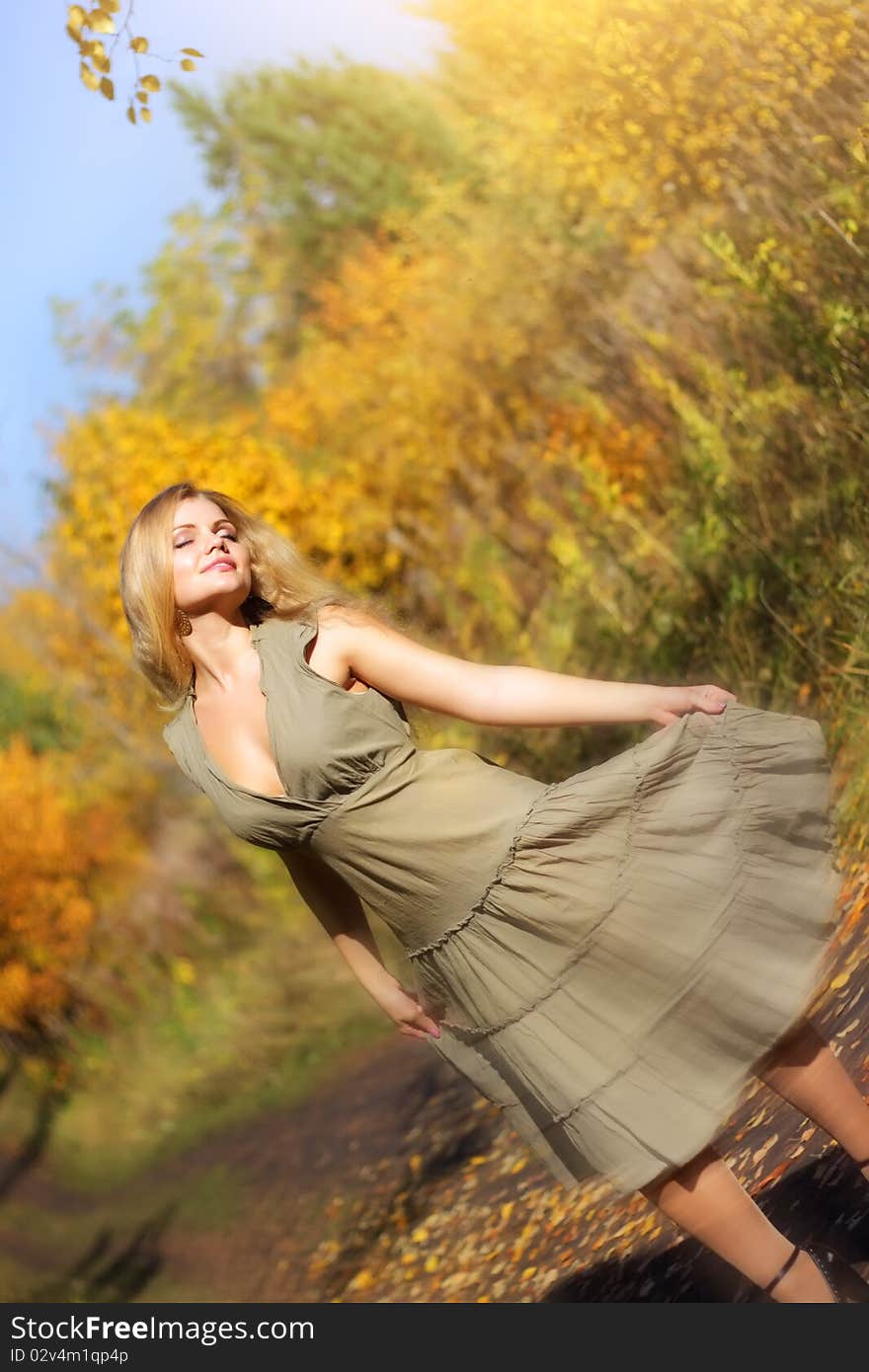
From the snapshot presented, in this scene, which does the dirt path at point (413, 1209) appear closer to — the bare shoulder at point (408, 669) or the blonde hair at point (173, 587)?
the bare shoulder at point (408, 669)

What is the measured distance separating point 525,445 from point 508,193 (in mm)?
1492

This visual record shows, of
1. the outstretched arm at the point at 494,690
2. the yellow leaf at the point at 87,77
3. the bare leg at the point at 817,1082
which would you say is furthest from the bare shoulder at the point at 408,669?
the yellow leaf at the point at 87,77

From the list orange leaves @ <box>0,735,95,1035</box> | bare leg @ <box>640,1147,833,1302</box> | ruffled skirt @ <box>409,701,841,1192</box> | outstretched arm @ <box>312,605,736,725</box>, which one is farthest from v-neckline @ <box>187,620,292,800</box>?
orange leaves @ <box>0,735,95,1035</box>

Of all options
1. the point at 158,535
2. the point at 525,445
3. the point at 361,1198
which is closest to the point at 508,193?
the point at 525,445

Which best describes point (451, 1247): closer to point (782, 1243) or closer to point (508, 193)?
point (782, 1243)

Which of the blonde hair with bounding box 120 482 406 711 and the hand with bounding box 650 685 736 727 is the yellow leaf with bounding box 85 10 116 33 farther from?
the hand with bounding box 650 685 736 727

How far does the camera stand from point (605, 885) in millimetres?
2150

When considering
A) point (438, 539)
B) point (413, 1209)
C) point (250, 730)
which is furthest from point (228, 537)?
point (438, 539)

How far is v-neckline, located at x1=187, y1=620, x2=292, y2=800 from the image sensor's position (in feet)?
7.23

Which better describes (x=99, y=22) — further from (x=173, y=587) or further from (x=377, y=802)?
(x=377, y=802)

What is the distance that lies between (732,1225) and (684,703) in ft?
2.68

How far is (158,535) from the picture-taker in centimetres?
234

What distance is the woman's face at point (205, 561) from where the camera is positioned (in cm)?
232

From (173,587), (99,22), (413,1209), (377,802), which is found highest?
(99,22)
